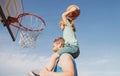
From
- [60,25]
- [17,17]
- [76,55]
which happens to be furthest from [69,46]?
[17,17]

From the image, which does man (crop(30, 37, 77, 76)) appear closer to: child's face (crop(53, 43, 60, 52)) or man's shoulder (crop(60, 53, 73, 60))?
man's shoulder (crop(60, 53, 73, 60))

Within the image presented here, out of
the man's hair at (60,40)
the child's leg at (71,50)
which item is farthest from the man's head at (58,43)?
the child's leg at (71,50)

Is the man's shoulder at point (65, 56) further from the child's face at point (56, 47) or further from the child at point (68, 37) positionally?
the child's face at point (56, 47)

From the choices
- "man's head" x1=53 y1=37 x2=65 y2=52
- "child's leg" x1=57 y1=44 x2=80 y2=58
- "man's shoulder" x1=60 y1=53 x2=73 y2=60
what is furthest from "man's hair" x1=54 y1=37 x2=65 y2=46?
"man's shoulder" x1=60 y1=53 x2=73 y2=60

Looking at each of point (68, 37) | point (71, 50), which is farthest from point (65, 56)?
point (68, 37)

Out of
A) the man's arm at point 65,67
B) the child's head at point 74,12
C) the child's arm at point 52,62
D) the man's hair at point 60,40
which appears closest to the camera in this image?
the man's arm at point 65,67

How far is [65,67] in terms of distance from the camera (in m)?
2.98

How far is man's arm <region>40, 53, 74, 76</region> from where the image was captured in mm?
2953

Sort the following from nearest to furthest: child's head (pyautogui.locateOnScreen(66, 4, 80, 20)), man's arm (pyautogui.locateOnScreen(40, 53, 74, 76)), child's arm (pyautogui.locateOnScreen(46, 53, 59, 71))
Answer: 1. man's arm (pyautogui.locateOnScreen(40, 53, 74, 76))
2. child's arm (pyautogui.locateOnScreen(46, 53, 59, 71))
3. child's head (pyautogui.locateOnScreen(66, 4, 80, 20))

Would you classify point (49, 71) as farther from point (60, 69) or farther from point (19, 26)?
point (19, 26)

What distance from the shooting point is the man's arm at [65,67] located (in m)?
2.95

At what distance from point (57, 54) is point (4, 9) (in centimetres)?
643

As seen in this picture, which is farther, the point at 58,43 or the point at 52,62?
the point at 58,43

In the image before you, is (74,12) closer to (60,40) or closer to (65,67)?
(60,40)
